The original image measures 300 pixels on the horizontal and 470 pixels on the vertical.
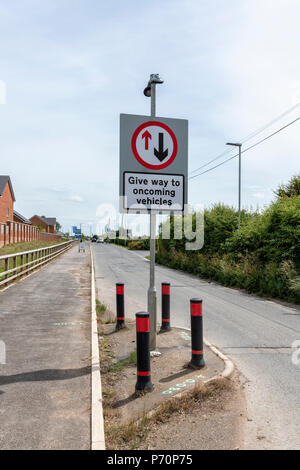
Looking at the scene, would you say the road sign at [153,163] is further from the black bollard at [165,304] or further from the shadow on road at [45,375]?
the shadow on road at [45,375]

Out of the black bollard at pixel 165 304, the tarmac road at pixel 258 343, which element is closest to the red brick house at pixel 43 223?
the tarmac road at pixel 258 343

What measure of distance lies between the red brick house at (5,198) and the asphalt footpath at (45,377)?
4299cm

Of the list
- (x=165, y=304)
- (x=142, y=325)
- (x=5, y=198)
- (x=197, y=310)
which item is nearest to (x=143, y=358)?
(x=142, y=325)

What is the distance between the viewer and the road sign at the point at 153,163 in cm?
579

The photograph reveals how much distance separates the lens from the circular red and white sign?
231 inches

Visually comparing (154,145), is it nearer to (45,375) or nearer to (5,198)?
(45,375)

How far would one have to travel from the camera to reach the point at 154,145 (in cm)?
593

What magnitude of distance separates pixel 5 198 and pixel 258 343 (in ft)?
165

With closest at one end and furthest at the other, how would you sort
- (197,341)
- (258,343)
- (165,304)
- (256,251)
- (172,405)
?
1. (172,405)
2. (197,341)
3. (258,343)
4. (165,304)
5. (256,251)

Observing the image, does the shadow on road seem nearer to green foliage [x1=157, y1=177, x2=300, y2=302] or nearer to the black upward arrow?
the black upward arrow

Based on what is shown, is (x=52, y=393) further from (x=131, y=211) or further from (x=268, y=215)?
(x=268, y=215)

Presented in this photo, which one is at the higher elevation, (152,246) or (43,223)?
(43,223)

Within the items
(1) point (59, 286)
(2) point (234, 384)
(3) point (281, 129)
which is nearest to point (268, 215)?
(3) point (281, 129)

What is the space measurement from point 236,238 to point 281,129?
214 inches
